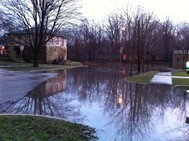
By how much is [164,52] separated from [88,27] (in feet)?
73.2

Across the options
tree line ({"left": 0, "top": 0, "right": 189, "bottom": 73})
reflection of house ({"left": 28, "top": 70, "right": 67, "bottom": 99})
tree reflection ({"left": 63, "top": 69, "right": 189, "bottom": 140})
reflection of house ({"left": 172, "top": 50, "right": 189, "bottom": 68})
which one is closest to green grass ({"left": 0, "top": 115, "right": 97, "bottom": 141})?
tree reflection ({"left": 63, "top": 69, "right": 189, "bottom": 140})

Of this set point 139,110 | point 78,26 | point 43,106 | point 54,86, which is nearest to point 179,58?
point 78,26

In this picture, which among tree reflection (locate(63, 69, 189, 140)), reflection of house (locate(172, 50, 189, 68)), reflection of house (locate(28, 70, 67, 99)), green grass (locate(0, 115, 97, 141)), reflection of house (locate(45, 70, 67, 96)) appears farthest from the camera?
reflection of house (locate(172, 50, 189, 68))

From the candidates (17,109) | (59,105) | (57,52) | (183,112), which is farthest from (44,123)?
(57,52)

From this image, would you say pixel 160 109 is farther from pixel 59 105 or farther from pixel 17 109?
pixel 17 109

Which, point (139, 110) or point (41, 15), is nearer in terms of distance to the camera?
point (139, 110)

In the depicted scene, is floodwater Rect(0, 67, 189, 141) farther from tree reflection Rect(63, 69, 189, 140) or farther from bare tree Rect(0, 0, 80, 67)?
bare tree Rect(0, 0, 80, 67)

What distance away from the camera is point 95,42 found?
86.8 meters

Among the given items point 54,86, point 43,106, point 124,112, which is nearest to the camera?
point 124,112

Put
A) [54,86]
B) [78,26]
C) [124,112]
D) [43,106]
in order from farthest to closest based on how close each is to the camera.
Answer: [78,26] < [54,86] < [43,106] < [124,112]

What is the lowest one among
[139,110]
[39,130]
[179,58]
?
[139,110]

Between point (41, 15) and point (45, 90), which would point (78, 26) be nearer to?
point (41, 15)

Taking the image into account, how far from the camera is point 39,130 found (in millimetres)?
7961

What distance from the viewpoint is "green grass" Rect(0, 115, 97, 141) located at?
7.30 metres
